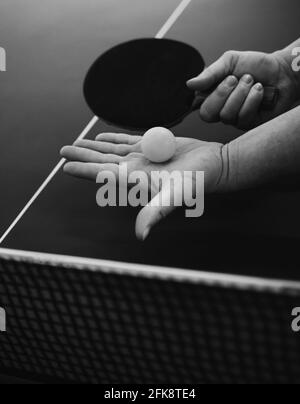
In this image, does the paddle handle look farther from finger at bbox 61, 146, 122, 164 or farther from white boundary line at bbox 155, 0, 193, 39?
white boundary line at bbox 155, 0, 193, 39

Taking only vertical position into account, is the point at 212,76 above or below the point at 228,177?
above

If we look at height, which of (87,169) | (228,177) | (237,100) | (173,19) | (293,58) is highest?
(173,19)

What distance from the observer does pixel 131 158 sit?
60.0 inches

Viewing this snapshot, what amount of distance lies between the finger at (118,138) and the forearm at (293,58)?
635 millimetres

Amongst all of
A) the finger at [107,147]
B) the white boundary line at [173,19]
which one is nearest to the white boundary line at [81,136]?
the white boundary line at [173,19]

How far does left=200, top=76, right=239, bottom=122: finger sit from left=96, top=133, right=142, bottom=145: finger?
0.87ft

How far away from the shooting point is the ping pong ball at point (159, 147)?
57.4 inches

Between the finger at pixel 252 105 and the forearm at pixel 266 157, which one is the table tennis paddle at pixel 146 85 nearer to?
the finger at pixel 252 105

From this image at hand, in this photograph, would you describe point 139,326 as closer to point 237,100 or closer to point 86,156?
point 86,156

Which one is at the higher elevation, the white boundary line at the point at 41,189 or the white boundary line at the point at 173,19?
the white boundary line at the point at 173,19

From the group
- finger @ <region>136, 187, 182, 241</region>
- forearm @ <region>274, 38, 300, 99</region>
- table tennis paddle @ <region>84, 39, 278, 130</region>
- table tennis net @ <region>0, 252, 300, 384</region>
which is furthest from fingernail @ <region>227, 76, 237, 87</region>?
table tennis net @ <region>0, 252, 300, 384</region>

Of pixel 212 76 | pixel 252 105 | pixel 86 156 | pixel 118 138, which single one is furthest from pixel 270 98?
pixel 86 156

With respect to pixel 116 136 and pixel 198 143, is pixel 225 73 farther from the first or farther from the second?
pixel 116 136

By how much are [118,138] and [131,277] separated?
2.76 feet
